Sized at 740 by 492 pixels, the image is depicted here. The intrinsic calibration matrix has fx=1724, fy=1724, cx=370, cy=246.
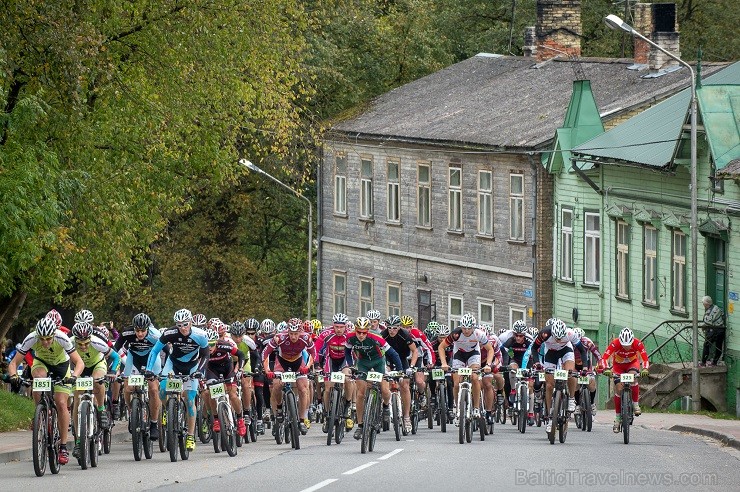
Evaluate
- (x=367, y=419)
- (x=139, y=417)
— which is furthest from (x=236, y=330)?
(x=139, y=417)

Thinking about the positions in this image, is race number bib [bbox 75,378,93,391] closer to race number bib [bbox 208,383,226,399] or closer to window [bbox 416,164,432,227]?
race number bib [bbox 208,383,226,399]

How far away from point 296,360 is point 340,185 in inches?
1222

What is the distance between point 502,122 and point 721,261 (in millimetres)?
12636

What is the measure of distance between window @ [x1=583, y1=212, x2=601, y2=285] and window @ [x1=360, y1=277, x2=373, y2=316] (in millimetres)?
10984

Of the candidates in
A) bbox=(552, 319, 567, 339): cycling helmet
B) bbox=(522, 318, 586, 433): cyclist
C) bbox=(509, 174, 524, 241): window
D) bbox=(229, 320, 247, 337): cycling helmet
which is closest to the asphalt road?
bbox=(522, 318, 586, 433): cyclist

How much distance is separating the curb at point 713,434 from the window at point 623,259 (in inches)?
515

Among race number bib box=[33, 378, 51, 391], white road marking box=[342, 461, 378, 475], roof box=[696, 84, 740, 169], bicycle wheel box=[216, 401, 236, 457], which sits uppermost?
roof box=[696, 84, 740, 169]

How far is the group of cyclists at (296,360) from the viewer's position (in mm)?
21016

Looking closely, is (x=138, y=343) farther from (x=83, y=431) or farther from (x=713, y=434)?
(x=713, y=434)

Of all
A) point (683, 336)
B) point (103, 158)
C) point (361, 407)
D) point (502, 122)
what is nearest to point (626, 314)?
point (683, 336)

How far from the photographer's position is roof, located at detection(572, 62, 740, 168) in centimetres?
3938

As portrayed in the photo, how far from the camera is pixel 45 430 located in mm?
19016

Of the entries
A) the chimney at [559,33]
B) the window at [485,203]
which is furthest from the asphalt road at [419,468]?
the chimney at [559,33]

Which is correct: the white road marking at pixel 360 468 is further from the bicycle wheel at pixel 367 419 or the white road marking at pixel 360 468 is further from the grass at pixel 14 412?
the grass at pixel 14 412
